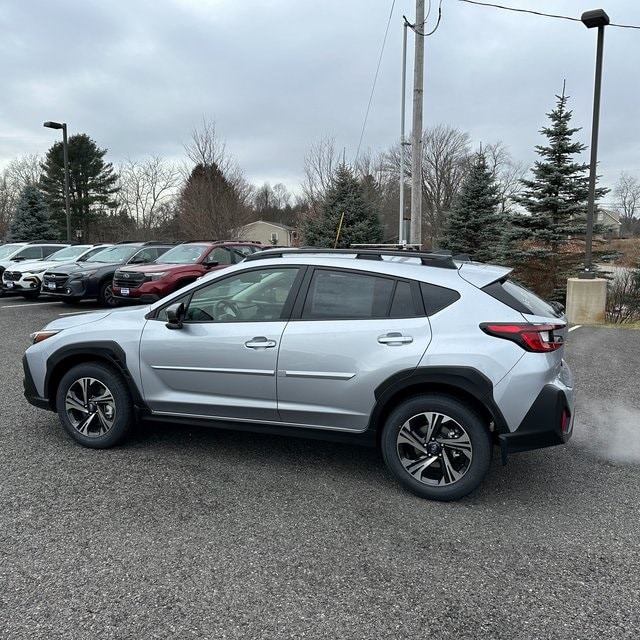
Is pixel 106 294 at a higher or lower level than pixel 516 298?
lower

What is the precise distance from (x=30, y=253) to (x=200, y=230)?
7.96 metres

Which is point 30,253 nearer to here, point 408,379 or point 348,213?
point 348,213

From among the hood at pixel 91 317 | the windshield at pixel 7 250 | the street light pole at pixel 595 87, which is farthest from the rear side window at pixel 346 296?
the windshield at pixel 7 250

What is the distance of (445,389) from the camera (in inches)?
134

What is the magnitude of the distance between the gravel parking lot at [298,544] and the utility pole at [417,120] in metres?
7.38

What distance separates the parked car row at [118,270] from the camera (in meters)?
11.4

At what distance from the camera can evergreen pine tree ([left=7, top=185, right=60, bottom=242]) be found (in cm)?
3678

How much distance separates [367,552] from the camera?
289cm

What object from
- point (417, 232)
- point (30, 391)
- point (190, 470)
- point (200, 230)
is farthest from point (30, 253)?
point (190, 470)

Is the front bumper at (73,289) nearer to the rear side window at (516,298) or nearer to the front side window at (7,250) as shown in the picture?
the front side window at (7,250)

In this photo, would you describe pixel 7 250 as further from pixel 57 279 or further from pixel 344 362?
pixel 344 362

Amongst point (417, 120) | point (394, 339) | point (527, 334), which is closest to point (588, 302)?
point (417, 120)

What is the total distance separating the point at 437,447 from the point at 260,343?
4.51 feet

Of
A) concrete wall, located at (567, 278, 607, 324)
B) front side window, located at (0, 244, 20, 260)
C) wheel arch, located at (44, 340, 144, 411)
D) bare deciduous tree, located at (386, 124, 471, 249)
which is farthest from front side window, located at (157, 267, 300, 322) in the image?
bare deciduous tree, located at (386, 124, 471, 249)
